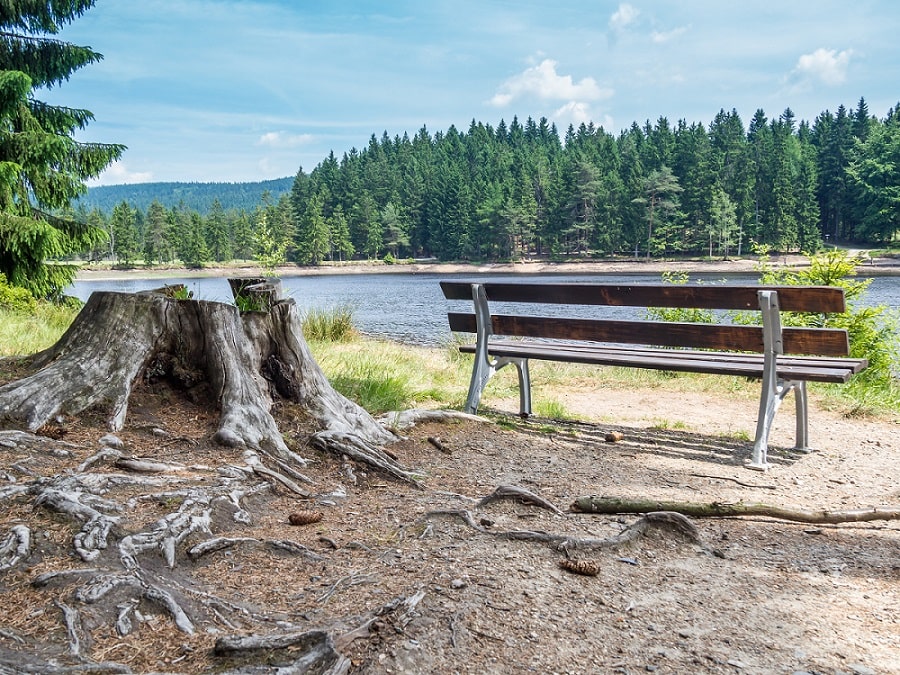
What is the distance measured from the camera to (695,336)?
205 inches

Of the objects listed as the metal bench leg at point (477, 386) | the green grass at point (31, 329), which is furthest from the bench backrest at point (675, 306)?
the green grass at point (31, 329)

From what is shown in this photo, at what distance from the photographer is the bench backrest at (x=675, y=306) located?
4.61 meters

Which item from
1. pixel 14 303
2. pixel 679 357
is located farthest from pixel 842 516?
pixel 14 303

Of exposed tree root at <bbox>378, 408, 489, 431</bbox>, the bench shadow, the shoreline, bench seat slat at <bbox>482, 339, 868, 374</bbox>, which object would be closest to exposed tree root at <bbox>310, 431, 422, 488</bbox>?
exposed tree root at <bbox>378, 408, 489, 431</bbox>

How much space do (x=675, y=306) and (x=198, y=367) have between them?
123 inches

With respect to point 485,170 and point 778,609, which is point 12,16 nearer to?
point 778,609

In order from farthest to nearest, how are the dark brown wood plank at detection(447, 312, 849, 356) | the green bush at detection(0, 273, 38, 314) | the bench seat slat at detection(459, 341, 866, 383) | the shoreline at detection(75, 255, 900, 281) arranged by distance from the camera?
1. the shoreline at detection(75, 255, 900, 281)
2. the green bush at detection(0, 273, 38, 314)
3. the dark brown wood plank at detection(447, 312, 849, 356)
4. the bench seat slat at detection(459, 341, 866, 383)

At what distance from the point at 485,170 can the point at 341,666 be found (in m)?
112

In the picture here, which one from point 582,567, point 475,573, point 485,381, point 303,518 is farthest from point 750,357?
point 303,518

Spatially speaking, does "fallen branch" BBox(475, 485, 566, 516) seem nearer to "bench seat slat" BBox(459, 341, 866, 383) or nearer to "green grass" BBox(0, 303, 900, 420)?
"bench seat slat" BBox(459, 341, 866, 383)

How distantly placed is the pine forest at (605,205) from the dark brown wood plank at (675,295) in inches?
2404

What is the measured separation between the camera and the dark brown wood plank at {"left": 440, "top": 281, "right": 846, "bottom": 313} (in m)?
4.50

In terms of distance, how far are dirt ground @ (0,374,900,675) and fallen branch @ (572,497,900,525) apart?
0.16 feet

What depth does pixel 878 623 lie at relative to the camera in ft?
8.14
